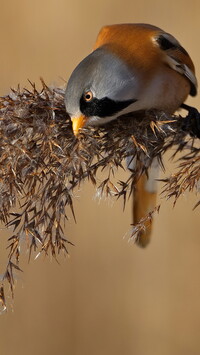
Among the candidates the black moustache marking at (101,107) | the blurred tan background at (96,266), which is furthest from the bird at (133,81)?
the blurred tan background at (96,266)

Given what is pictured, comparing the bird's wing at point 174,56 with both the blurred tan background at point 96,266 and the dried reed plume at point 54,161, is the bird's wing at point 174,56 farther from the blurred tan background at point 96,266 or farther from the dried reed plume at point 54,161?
the blurred tan background at point 96,266

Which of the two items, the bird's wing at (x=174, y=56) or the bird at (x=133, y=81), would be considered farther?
the bird's wing at (x=174, y=56)

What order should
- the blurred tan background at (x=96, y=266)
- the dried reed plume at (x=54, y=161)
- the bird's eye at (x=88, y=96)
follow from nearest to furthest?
1. the dried reed plume at (x=54, y=161)
2. the bird's eye at (x=88, y=96)
3. the blurred tan background at (x=96, y=266)

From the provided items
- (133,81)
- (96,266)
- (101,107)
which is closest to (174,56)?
(133,81)

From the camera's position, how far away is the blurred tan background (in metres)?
1.69

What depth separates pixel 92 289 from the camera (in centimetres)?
176

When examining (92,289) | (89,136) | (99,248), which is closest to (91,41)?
(99,248)

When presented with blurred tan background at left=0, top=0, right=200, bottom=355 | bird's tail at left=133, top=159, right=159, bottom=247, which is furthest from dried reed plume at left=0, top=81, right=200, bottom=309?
blurred tan background at left=0, top=0, right=200, bottom=355

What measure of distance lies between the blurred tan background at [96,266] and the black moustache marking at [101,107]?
0.84 meters

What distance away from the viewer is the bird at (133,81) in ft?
2.64

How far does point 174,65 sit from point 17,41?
859 mm

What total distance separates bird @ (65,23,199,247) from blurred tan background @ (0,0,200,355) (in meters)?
0.65

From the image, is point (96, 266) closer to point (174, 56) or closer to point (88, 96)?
point (174, 56)

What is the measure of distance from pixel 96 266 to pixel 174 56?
2.75 feet
